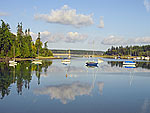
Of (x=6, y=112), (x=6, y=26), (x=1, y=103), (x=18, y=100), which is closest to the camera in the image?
(x=6, y=112)

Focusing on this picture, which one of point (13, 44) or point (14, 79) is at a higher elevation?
point (13, 44)

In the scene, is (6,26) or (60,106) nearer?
(60,106)

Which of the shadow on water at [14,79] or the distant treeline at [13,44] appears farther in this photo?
the distant treeline at [13,44]

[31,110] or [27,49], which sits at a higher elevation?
[27,49]

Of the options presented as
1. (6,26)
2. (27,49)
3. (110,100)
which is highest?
(6,26)

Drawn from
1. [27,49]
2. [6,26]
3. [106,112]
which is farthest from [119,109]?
[27,49]

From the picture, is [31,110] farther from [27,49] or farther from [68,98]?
[27,49]

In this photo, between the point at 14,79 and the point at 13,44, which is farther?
the point at 13,44

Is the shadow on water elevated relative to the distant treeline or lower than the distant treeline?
lower

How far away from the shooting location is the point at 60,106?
21.3m

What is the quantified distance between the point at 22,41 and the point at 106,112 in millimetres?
128334

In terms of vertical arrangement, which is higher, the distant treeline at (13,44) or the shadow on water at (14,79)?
the distant treeline at (13,44)

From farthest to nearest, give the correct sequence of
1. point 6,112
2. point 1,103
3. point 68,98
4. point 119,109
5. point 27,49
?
point 27,49
point 68,98
point 1,103
point 119,109
point 6,112

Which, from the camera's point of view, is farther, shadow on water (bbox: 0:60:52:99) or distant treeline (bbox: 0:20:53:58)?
distant treeline (bbox: 0:20:53:58)
